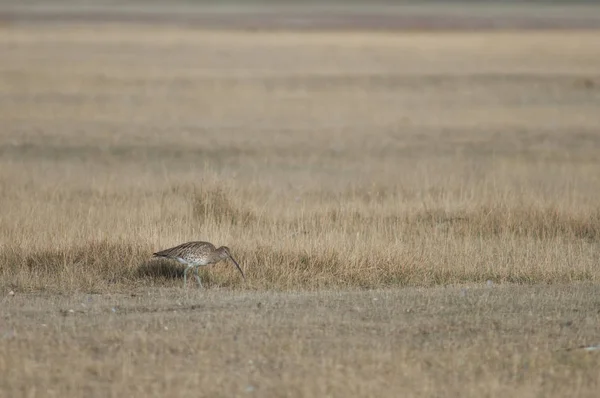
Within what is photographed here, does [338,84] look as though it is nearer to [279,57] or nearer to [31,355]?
[279,57]

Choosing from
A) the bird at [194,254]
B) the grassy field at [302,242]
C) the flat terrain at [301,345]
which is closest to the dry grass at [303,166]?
the grassy field at [302,242]

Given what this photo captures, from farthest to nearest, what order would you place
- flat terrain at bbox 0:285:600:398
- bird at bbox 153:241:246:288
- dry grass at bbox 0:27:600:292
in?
dry grass at bbox 0:27:600:292, bird at bbox 153:241:246:288, flat terrain at bbox 0:285:600:398

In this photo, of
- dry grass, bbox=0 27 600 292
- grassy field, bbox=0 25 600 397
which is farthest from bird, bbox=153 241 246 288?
dry grass, bbox=0 27 600 292

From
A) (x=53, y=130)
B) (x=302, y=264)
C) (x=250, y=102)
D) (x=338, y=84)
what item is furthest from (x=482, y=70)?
(x=302, y=264)

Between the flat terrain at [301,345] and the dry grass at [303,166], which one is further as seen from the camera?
the dry grass at [303,166]

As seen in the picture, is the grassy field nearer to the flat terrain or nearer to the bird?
the flat terrain

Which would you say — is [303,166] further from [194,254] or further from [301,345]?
[301,345]

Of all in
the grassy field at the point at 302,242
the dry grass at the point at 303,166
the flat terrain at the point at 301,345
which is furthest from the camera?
the dry grass at the point at 303,166

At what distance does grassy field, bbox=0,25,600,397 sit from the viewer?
28.9ft

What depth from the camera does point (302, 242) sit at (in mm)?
13672

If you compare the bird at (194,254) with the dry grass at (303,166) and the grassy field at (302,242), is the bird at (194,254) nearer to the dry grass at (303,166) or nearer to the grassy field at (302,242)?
the grassy field at (302,242)

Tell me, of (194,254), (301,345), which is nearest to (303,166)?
(194,254)

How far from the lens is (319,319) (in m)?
10.3

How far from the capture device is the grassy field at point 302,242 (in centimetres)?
882
